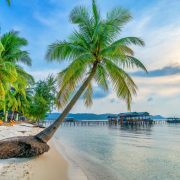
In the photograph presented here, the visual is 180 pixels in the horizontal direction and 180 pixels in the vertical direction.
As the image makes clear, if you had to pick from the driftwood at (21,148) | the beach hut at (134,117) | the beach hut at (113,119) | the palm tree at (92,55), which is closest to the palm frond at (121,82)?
the palm tree at (92,55)

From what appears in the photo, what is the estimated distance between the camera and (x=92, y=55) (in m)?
12.2

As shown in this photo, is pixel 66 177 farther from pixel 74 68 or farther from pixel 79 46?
pixel 79 46

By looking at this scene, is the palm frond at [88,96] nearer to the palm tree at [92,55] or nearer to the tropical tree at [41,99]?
the palm tree at [92,55]

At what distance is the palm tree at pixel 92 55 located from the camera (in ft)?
39.5

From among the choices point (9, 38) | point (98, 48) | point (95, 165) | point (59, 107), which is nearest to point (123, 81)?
point (98, 48)

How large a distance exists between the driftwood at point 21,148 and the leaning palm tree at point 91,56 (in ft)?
0.75

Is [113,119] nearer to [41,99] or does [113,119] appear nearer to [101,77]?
[41,99]

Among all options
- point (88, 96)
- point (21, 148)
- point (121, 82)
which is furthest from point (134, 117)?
point (21, 148)

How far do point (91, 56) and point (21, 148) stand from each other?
5684mm

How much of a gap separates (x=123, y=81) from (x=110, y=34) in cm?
269

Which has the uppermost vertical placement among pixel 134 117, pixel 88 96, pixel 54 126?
pixel 134 117

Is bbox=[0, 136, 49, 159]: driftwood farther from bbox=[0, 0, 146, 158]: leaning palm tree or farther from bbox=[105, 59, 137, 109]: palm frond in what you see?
bbox=[105, 59, 137, 109]: palm frond

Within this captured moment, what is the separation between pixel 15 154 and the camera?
1052cm

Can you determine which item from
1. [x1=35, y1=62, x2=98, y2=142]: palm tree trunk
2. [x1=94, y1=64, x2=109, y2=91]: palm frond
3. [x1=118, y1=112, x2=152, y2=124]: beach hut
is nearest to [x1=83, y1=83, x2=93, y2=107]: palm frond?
[x1=94, y1=64, x2=109, y2=91]: palm frond
